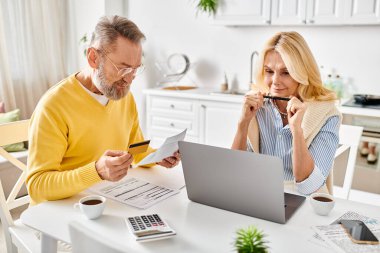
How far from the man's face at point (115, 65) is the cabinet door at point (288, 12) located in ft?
6.54

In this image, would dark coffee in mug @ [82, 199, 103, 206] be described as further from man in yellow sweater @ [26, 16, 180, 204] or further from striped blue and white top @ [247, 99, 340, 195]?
striped blue and white top @ [247, 99, 340, 195]

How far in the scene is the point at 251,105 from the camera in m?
1.69

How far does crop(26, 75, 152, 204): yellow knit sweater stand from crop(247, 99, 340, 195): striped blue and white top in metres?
0.60

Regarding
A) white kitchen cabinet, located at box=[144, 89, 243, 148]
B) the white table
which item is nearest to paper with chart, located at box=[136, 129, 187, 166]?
the white table

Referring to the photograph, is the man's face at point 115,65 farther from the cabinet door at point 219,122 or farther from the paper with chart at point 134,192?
the cabinet door at point 219,122

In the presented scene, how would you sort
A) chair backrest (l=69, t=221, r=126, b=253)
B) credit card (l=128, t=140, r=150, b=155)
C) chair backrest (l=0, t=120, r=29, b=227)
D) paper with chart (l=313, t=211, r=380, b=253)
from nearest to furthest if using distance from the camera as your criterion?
chair backrest (l=69, t=221, r=126, b=253)
paper with chart (l=313, t=211, r=380, b=253)
credit card (l=128, t=140, r=150, b=155)
chair backrest (l=0, t=120, r=29, b=227)

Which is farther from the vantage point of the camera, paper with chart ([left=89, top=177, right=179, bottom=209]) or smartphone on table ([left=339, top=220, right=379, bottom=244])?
paper with chart ([left=89, top=177, right=179, bottom=209])

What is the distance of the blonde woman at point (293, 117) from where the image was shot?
151 centimetres

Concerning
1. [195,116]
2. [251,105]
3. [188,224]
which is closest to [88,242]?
[188,224]

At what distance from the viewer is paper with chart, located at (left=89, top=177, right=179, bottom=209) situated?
1.28 meters

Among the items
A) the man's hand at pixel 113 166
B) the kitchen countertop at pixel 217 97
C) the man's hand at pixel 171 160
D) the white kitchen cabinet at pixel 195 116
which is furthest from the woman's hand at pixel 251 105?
the white kitchen cabinet at pixel 195 116

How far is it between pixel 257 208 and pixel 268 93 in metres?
0.78

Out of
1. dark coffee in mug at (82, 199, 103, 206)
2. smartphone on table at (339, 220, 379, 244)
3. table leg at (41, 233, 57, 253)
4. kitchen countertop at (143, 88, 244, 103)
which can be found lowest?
table leg at (41, 233, 57, 253)

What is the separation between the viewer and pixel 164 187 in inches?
55.6
